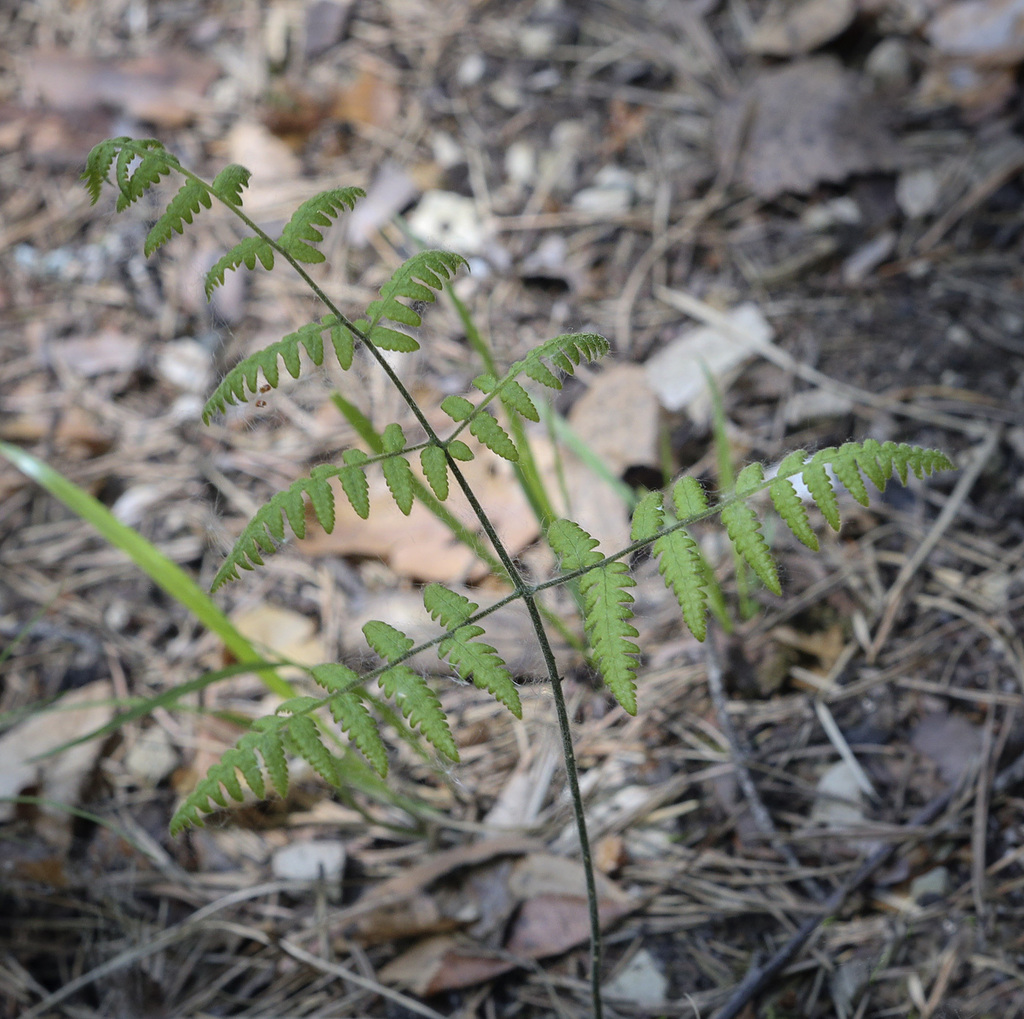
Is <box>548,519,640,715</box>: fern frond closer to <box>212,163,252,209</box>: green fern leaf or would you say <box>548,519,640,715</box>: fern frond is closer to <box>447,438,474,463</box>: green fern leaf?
<box>447,438,474,463</box>: green fern leaf

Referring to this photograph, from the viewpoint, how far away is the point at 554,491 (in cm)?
222

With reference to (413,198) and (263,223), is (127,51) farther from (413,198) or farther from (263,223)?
(413,198)

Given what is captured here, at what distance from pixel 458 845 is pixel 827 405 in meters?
1.34

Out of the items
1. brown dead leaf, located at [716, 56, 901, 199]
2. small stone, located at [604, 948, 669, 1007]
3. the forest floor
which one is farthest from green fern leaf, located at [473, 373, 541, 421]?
brown dead leaf, located at [716, 56, 901, 199]

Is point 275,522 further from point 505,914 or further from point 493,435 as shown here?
point 505,914

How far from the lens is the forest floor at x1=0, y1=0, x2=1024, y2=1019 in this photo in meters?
1.60

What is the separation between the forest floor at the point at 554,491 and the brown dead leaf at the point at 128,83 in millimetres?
20

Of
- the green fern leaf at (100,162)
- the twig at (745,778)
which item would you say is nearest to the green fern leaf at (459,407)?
the green fern leaf at (100,162)

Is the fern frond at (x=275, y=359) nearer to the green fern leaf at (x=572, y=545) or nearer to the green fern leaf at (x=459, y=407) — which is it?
the green fern leaf at (x=459, y=407)

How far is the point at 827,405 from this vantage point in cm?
221

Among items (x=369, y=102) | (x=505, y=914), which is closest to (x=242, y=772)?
(x=505, y=914)

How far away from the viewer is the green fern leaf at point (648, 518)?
107 cm

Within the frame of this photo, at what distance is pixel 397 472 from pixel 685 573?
0.35m

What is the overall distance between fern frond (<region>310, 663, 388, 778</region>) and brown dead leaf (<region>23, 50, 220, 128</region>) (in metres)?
2.88
